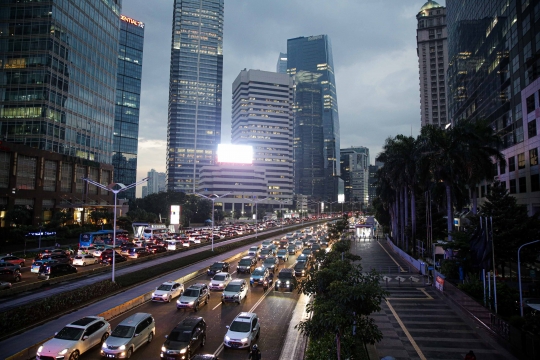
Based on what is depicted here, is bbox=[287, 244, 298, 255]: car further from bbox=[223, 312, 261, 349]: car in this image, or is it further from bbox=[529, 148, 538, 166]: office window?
bbox=[223, 312, 261, 349]: car

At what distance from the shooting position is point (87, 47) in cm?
9575

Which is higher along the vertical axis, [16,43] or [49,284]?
[16,43]

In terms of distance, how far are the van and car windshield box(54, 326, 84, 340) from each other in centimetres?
127

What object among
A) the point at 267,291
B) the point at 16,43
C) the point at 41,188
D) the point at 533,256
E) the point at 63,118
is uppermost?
the point at 16,43

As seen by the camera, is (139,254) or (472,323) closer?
(472,323)

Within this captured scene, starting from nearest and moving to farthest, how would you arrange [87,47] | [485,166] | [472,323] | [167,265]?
[472,323]
[167,265]
[485,166]
[87,47]

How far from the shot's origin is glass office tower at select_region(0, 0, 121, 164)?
8144 cm

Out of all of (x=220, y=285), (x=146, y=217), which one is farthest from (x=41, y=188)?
(x=220, y=285)

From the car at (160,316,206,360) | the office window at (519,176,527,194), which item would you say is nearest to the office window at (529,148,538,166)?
the office window at (519,176,527,194)

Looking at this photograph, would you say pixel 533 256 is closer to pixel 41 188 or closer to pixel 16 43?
pixel 41 188

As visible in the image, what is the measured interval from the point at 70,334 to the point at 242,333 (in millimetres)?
8054

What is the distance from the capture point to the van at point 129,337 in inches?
630

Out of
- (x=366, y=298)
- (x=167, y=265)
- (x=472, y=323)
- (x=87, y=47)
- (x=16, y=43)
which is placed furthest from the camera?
(x=87, y=47)

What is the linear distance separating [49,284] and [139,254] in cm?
1923
